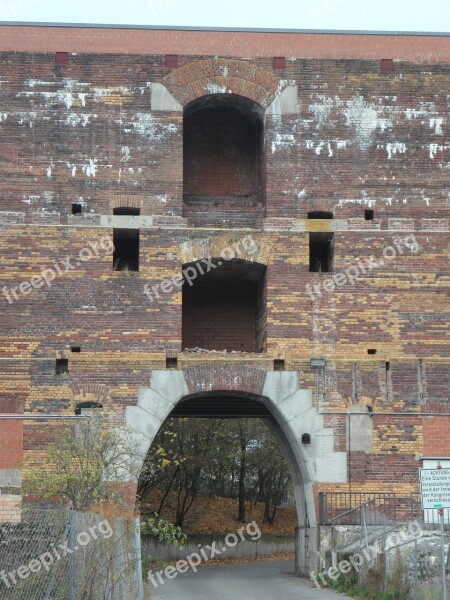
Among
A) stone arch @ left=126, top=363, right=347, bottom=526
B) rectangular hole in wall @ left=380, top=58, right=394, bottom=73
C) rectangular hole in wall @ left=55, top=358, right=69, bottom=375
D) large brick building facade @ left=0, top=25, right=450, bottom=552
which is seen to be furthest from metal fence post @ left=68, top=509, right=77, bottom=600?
rectangular hole in wall @ left=380, top=58, right=394, bottom=73

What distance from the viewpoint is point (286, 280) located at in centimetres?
2548

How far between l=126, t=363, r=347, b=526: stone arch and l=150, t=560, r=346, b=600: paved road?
184cm

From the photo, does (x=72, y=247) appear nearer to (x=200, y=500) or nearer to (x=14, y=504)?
(x=14, y=504)

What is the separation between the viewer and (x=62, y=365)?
24750 mm

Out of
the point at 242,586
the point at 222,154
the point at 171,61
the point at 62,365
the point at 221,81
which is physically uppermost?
the point at 171,61

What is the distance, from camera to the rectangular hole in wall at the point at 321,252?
26.0 meters

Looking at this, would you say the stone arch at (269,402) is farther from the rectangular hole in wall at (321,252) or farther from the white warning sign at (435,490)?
the white warning sign at (435,490)

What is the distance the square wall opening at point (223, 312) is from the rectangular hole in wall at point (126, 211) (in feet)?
8.29

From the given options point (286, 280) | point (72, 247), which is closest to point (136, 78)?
point (72, 247)

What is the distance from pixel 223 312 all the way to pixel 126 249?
10.3 feet

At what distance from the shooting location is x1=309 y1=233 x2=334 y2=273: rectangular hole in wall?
1022 inches

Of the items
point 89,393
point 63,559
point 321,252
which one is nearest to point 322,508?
point 89,393

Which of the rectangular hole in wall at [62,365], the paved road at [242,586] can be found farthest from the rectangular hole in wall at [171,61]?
the paved road at [242,586]

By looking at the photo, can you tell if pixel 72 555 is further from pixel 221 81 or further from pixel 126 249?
pixel 221 81
